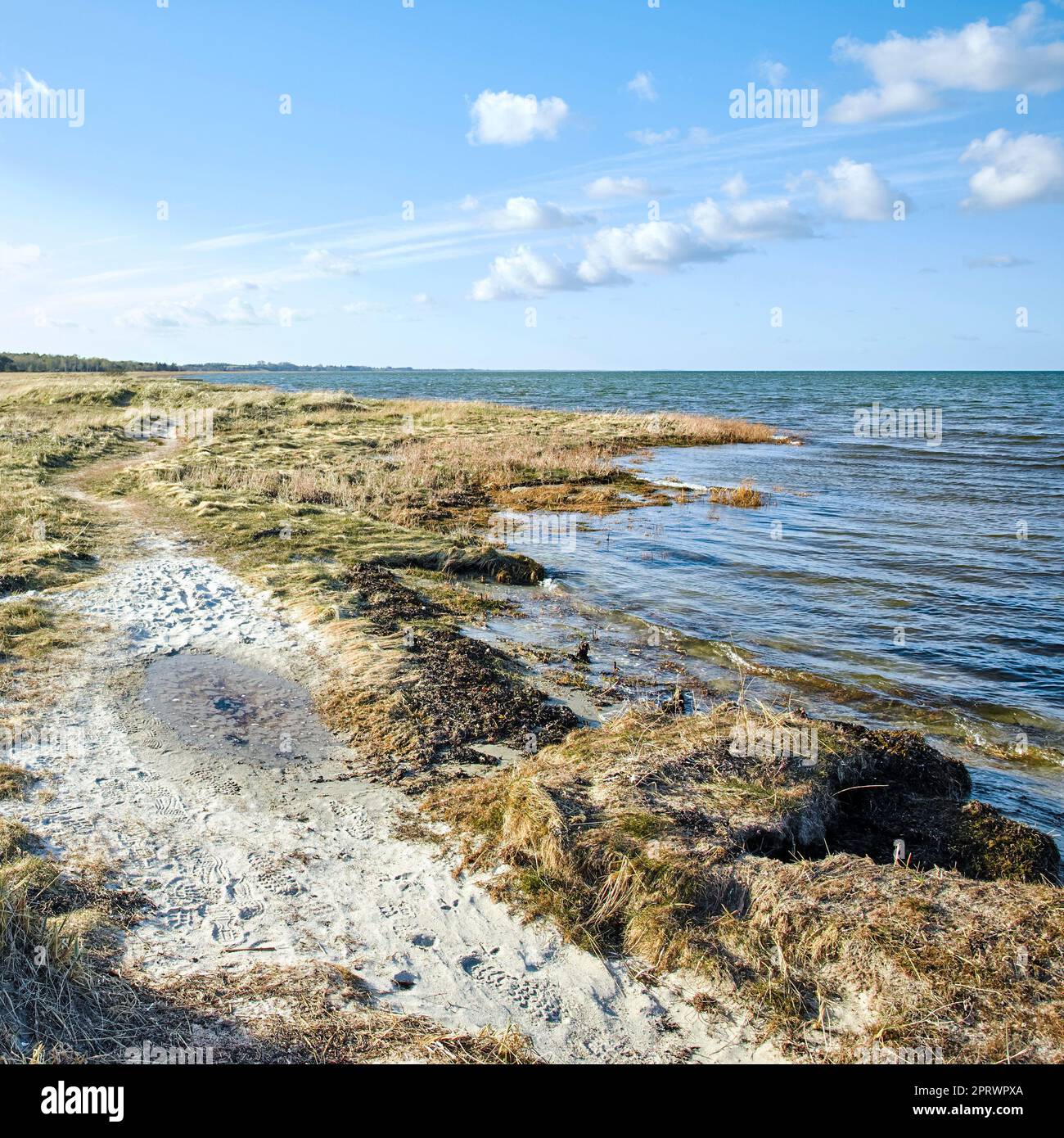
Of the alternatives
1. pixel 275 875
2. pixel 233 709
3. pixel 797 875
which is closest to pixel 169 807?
pixel 275 875

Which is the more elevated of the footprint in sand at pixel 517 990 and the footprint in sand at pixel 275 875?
the footprint in sand at pixel 275 875

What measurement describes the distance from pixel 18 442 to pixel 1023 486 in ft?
132

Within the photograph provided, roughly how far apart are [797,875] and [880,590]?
40.9 ft

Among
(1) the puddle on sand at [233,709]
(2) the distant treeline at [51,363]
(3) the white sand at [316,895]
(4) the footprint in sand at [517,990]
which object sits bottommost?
(4) the footprint in sand at [517,990]

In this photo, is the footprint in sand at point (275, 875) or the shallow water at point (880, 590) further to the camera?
the shallow water at point (880, 590)

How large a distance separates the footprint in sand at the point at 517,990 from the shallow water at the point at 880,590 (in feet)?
19.2

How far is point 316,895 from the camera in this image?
6500mm

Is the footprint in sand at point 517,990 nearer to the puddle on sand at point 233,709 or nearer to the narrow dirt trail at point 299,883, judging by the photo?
the narrow dirt trail at point 299,883

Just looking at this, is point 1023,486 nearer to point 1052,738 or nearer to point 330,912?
point 1052,738

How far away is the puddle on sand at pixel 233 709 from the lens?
9211 millimetres

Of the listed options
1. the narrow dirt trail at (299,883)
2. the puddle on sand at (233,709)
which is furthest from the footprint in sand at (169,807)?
the puddle on sand at (233,709)

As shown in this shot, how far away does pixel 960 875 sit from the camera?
6.52 m

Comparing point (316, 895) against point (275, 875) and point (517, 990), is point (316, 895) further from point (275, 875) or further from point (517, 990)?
point (517, 990)
